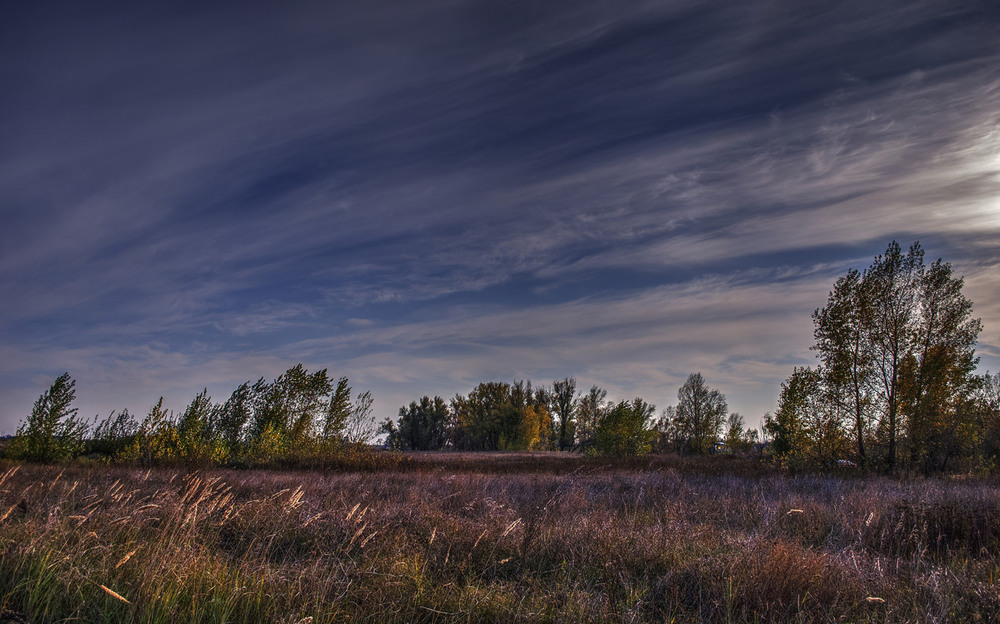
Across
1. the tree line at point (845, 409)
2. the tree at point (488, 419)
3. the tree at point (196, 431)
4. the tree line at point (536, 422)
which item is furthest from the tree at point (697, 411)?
the tree at point (196, 431)

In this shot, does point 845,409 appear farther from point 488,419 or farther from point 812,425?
point 488,419

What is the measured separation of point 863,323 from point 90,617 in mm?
21689

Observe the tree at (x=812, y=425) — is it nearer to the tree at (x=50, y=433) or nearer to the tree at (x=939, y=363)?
the tree at (x=939, y=363)

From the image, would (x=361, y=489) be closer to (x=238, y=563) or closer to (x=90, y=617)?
(x=238, y=563)

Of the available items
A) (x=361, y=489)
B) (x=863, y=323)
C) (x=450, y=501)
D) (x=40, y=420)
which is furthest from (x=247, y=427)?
(x=863, y=323)

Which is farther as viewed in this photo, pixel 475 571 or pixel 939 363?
pixel 939 363

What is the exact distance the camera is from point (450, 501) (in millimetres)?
8766

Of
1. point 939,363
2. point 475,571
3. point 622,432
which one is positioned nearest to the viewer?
point 475,571

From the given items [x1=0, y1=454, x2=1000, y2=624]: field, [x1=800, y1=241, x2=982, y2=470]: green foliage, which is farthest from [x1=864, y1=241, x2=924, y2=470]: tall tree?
[x1=0, y1=454, x2=1000, y2=624]: field

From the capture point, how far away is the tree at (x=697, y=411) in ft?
186

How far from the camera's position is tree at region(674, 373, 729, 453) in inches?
2228

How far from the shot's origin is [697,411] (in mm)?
57969

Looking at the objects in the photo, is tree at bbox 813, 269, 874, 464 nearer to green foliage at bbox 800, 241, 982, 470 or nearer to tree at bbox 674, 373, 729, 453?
green foliage at bbox 800, 241, 982, 470

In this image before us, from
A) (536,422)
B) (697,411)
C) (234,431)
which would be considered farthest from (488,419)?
(234,431)
